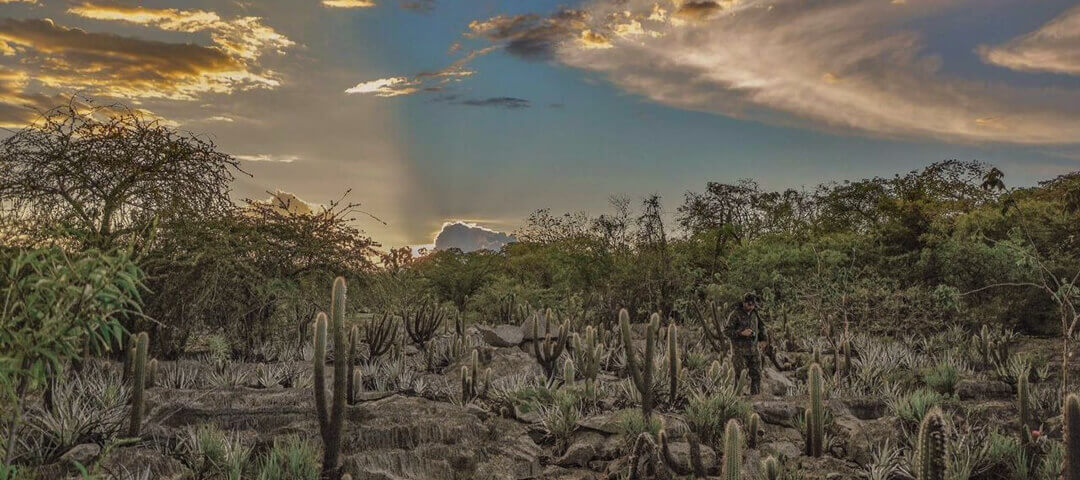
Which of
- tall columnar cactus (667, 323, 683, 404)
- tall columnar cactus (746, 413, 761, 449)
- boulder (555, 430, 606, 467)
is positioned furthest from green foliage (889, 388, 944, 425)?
boulder (555, 430, 606, 467)

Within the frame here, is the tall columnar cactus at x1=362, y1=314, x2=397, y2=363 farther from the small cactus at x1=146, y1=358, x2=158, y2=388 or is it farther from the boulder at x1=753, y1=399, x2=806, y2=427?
the boulder at x1=753, y1=399, x2=806, y2=427

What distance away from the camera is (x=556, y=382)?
1353 cm

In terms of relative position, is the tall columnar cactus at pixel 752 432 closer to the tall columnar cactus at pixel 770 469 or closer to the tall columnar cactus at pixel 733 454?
the tall columnar cactus at pixel 770 469

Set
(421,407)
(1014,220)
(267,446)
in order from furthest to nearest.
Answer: (1014,220) → (421,407) → (267,446)

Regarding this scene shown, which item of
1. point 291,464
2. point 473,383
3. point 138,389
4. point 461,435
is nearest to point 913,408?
point 473,383

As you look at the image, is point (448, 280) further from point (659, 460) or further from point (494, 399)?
point (659, 460)

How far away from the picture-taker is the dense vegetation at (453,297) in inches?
287

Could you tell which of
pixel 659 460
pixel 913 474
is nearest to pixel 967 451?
pixel 913 474

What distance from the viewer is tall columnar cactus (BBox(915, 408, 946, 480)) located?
6230 millimetres

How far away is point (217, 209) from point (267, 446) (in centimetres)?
782

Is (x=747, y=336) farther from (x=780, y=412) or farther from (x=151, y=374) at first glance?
(x=151, y=374)

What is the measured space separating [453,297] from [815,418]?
2087 cm

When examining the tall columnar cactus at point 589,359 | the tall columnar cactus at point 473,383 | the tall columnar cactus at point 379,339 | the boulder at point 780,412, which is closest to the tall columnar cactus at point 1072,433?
the boulder at point 780,412

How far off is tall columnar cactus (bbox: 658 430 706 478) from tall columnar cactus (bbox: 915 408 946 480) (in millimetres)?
2589
